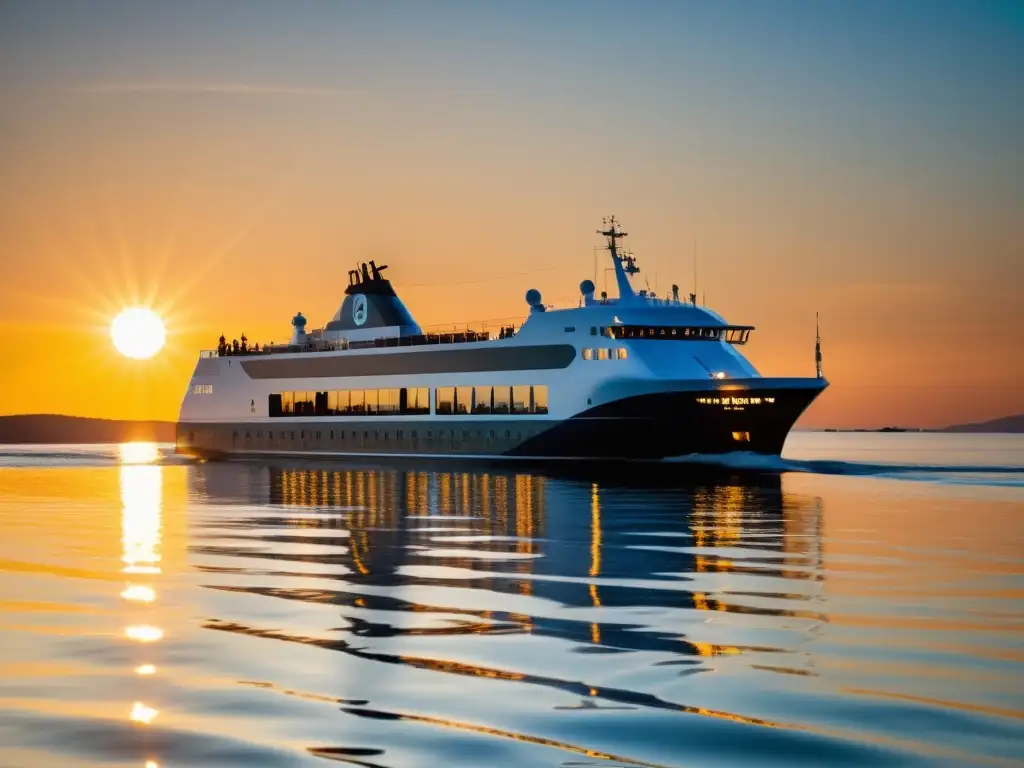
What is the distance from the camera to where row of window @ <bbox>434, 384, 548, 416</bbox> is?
74000mm

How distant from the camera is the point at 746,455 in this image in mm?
66188

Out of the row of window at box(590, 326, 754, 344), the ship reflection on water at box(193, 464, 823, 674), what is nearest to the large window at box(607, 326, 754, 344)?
the row of window at box(590, 326, 754, 344)

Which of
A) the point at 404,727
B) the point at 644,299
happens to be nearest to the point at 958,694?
the point at 404,727

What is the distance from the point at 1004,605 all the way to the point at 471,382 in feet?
203

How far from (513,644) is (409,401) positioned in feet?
233

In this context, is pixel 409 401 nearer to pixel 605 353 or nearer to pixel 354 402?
pixel 354 402

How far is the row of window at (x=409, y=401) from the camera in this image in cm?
7531

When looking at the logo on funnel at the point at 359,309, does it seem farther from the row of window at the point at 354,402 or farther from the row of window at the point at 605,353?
the row of window at the point at 605,353

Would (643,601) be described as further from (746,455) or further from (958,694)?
(746,455)

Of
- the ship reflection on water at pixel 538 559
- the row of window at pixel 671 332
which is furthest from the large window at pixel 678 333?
the ship reflection on water at pixel 538 559

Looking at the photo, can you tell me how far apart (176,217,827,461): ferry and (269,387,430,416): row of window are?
0.39 ft

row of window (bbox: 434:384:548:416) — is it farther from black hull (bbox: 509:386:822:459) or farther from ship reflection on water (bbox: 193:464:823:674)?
ship reflection on water (bbox: 193:464:823:674)

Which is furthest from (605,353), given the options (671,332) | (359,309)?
(359,309)

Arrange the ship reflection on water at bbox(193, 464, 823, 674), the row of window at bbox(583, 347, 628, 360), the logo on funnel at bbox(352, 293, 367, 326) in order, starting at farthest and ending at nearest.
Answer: the logo on funnel at bbox(352, 293, 367, 326)
the row of window at bbox(583, 347, 628, 360)
the ship reflection on water at bbox(193, 464, 823, 674)
